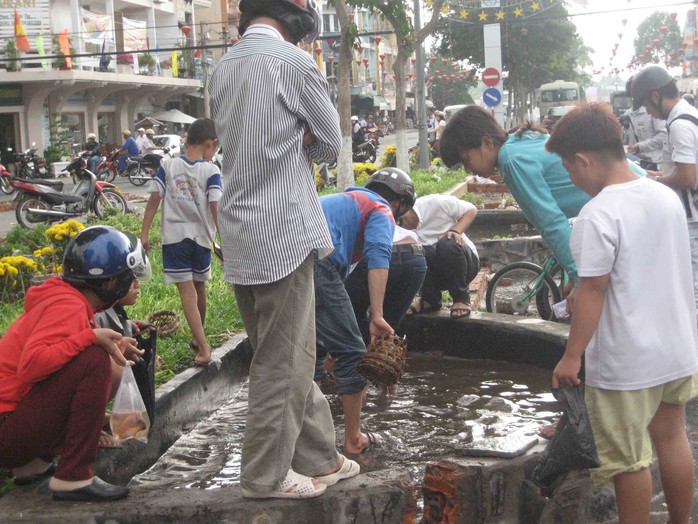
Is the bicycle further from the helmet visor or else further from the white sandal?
the white sandal

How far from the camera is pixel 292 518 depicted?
316cm

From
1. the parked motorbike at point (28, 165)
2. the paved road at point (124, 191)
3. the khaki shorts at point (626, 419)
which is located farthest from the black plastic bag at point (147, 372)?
the parked motorbike at point (28, 165)

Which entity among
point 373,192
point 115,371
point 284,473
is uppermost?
point 373,192

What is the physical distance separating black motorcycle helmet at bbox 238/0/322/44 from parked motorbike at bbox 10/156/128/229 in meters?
12.2

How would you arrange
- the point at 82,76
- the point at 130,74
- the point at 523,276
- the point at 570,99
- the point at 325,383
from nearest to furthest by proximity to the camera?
1. the point at 325,383
2. the point at 523,276
3. the point at 82,76
4. the point at 130,74
5. the point at 570,99

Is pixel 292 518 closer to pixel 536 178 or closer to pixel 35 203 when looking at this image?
pixel 536 178

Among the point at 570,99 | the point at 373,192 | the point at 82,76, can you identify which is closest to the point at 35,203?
the point at 373,192

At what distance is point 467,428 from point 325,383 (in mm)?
1184

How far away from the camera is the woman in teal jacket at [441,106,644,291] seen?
3.97m

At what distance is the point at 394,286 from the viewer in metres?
5.14

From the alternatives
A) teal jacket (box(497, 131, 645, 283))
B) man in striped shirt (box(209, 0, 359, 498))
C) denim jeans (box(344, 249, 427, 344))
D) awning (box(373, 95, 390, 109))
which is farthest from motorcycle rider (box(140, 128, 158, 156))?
awning (box(373, 95, 390, 109))

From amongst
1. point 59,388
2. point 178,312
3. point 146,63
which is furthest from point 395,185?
point 146,63

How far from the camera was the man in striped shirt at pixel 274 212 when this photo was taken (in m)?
3.11

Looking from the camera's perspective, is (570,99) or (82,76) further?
(570,99)
